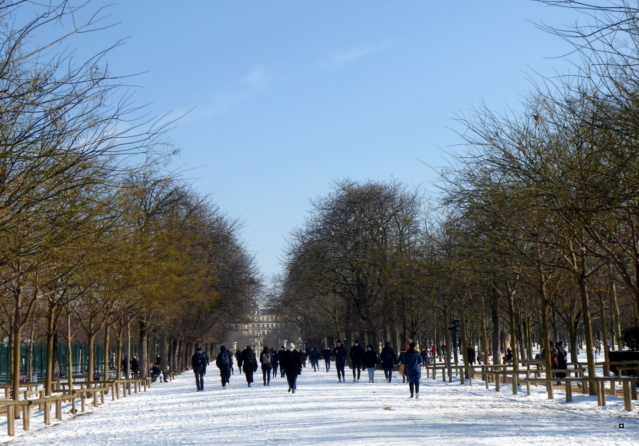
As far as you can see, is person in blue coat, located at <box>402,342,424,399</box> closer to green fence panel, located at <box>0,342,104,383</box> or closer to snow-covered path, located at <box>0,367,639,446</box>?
snow-covered path, located at <box>0,367,639,446</box>

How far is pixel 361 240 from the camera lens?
2030 inches

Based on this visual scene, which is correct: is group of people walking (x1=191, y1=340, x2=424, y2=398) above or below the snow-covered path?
above

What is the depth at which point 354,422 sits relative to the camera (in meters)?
17.2

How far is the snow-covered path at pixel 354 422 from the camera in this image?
14.6m

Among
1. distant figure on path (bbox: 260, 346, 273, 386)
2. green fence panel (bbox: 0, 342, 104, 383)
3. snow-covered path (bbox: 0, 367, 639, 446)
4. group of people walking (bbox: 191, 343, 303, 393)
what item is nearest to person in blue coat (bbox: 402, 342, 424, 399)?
snow-covered path (bbox: 0, 367, 639, 446)

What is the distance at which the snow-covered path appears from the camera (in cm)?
1459

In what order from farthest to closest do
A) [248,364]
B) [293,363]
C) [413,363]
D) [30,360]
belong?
[30,360] < [248,364] < [293,363] < [413,363]

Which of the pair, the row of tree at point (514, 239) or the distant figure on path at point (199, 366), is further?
the distant figure on path at point (199, 366)

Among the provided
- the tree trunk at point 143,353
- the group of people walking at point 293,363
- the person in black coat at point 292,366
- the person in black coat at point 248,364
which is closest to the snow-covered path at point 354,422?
the group of people walking at point 293,363

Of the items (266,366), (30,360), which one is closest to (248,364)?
(266,366)

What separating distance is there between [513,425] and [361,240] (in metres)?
35.0

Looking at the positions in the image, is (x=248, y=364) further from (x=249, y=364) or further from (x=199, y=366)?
(x=199, y=366)

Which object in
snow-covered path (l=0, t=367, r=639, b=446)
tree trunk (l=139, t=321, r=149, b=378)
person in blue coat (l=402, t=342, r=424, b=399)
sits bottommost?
snow-covered path (l=0, t=367, r=639, b=446)

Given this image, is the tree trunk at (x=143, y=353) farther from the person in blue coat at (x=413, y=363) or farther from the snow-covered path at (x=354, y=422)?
the person in blue coat at (x=413, y=363)
